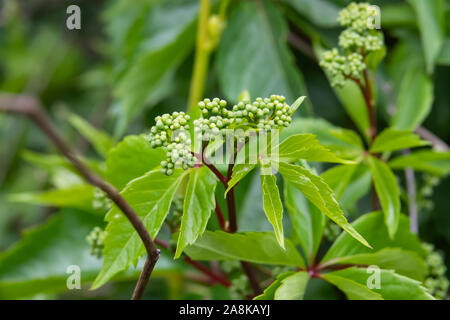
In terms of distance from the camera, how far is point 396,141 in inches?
30.8

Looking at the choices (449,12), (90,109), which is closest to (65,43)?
(90,109)

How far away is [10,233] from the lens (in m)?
1.90

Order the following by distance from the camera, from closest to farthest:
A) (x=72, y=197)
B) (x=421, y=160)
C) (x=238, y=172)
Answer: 1. (x=238, y=172)
2. (x=421, y=160)
3. (x=72, y=197)

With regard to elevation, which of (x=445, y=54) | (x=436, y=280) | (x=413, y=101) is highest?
(x=445, y=54)

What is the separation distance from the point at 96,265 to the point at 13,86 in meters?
1.35

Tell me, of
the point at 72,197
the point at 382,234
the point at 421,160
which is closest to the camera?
the point at 382,234

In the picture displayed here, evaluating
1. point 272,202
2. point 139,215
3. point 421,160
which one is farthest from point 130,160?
point 421,160

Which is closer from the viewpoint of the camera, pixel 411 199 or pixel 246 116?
pixel 246 116

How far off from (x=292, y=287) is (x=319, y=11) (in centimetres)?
67

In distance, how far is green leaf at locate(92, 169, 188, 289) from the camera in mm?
580

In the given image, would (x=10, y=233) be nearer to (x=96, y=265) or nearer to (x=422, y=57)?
(x=96, y=265)

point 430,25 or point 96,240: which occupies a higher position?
point 430,25

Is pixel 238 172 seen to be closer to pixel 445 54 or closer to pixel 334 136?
pixel 334 136

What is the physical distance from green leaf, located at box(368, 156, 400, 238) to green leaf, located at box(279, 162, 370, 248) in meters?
0.19
